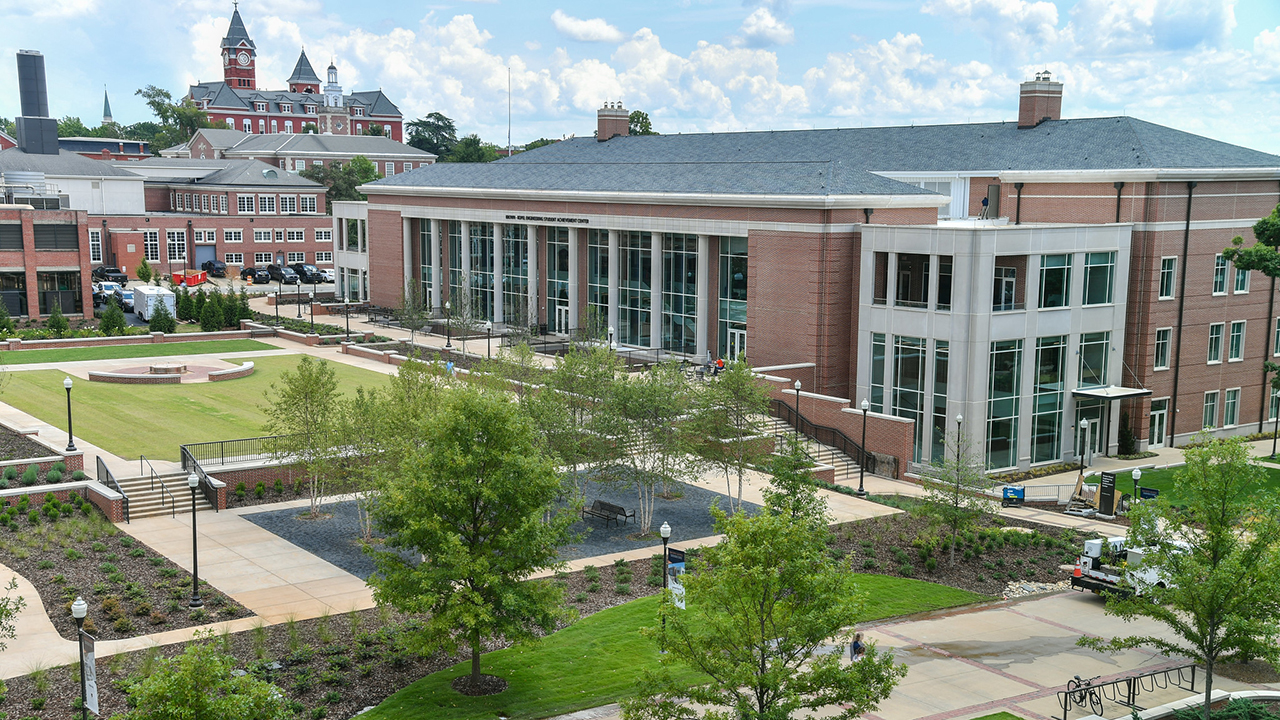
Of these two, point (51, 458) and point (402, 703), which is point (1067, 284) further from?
point (51, 458)

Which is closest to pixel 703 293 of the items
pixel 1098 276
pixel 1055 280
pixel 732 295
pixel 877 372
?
pixel 732 295

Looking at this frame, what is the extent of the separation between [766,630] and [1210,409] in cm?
4273

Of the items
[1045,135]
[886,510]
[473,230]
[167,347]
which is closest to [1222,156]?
[1045,135]

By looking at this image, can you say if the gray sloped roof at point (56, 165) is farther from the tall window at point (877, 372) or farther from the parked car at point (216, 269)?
the tall window at point (877, 372)

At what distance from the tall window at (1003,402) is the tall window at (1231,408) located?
15226 mm

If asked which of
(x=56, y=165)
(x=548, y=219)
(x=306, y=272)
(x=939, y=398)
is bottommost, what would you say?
(x=939, y=398)

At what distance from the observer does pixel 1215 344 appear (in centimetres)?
5188

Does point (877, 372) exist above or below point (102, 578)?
above

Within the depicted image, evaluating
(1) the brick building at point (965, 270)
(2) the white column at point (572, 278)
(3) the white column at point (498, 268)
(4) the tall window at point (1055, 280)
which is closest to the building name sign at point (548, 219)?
(1) the brick building at point (965, 270)

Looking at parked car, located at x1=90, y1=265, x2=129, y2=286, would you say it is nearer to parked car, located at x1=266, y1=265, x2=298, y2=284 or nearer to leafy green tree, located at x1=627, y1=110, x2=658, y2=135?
parked car, located at x1=266, y1=265, x2=298, y2=284

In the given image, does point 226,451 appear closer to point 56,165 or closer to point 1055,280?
point 1055,280

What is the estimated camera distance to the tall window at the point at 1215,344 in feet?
169

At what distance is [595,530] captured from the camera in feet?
115

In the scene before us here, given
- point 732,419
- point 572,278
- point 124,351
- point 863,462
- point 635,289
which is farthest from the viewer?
point 572,278
